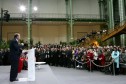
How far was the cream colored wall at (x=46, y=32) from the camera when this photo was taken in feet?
110

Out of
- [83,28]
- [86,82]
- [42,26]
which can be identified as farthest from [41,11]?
[86,82]

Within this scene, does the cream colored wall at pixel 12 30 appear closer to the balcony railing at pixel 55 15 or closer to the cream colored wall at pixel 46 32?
the cream colored wall at pixel 46 32

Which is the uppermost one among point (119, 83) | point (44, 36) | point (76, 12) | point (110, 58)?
point (76, 12)

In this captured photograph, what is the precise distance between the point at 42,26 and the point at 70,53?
1760cm

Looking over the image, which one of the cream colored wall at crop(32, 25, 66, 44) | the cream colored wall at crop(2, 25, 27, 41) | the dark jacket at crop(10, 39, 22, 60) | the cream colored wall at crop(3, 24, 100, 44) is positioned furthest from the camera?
the cream colored wall at crop(32, 25, 66, 44)

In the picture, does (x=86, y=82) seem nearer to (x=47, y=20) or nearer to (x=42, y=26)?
(x=47, y=20)

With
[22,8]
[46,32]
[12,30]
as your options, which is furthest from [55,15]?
[12,30]

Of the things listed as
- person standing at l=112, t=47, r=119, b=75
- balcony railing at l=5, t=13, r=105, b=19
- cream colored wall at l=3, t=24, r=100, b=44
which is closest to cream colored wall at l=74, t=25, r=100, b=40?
cream colored wall at l=3, t=24, r=100, b=44

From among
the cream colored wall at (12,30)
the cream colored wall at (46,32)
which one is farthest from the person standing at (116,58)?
the cream colored wall at (12,30)

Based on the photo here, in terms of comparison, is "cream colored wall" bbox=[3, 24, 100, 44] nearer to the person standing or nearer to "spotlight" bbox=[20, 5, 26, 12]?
"spotlight" bbox=[20, 5, 26, 12]

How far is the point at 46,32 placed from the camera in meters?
34.1

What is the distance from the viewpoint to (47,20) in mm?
31125

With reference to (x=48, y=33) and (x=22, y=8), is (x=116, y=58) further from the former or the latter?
(x=22, y=8)

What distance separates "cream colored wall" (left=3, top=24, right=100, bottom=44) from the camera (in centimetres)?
3353
